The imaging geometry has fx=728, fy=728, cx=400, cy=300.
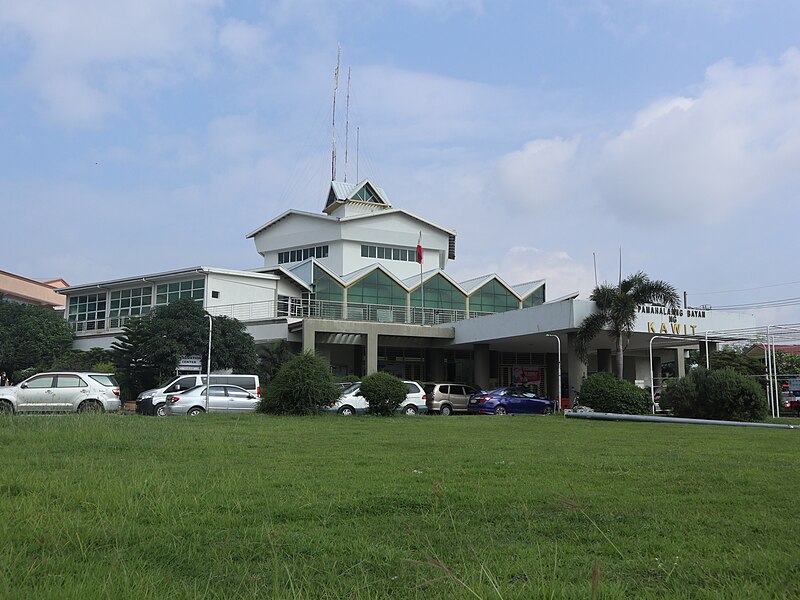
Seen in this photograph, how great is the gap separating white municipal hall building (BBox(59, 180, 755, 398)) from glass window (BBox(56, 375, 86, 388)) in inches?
590

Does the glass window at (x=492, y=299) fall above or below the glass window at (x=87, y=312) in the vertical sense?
above

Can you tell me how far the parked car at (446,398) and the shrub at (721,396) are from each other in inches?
455

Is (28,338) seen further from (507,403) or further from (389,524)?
(389,524)

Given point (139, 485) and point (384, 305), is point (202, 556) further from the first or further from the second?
point (384, 305)

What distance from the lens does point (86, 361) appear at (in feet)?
141

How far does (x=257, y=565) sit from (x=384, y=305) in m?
44.6

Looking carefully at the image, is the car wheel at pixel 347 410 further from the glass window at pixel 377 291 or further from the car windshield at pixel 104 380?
the glass window at pixel 377 291

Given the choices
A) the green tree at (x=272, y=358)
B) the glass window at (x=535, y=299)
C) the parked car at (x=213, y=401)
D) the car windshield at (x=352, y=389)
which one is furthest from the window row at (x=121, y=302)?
the glass window at (x=535, y=299)

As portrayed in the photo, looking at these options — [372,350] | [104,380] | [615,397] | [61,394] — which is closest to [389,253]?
[372,350]

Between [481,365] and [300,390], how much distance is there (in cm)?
2429

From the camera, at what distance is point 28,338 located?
44.5 metres

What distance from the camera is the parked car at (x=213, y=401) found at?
2667 centimetres

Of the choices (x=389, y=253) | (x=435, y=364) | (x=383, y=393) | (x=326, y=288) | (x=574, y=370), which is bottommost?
(x=383, y=393)

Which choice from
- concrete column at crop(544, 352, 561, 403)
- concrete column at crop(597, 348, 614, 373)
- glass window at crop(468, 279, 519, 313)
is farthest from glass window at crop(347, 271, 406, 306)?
concrete column at crop(597, 348, 614, 373)
